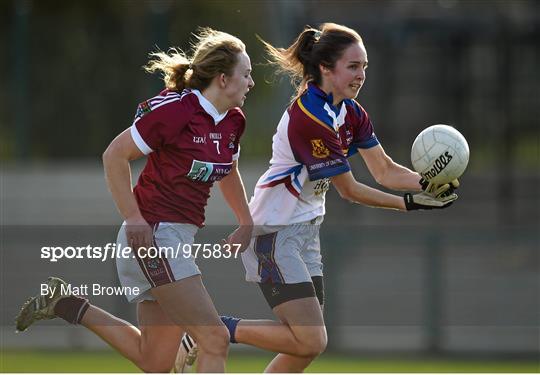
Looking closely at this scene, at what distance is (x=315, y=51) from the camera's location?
19.9 feet

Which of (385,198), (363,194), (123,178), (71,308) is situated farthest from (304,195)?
(71,308)

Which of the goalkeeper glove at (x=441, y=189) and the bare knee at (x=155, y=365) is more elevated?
the goalkeeper glove at (x=441, y=189)

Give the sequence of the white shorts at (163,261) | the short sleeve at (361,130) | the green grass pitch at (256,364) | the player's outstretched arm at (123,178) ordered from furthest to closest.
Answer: the green grass pitch at (256,364)
the short sleeve at (361,130)
the white shorts at (163,261)
the player's outstretched arm at (123,178)

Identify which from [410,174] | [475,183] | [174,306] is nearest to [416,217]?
[475,183]

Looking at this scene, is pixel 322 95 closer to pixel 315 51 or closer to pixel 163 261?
pixel 315 51

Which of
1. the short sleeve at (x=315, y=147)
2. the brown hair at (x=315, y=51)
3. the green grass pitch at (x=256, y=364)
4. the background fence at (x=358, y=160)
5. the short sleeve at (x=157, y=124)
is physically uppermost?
the brown hair at (x=315, y=51)

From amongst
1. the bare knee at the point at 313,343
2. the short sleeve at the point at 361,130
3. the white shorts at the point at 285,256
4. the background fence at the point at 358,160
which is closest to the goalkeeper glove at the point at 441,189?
the short sleeve at the point at 361,130

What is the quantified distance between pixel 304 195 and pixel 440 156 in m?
0.76

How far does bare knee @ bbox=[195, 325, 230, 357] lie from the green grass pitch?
14.3ft

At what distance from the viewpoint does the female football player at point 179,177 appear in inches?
216

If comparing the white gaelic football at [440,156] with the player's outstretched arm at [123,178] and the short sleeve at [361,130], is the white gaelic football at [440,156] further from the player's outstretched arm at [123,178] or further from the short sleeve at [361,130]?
the player's outstretched arm at [123,178]

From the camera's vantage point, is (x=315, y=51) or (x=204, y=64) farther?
(x=315, y=51)

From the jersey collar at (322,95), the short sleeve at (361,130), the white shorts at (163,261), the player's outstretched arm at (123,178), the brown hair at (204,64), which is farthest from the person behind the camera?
the short sleeve at (361,130)

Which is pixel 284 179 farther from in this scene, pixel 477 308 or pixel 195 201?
pixel 477 308
